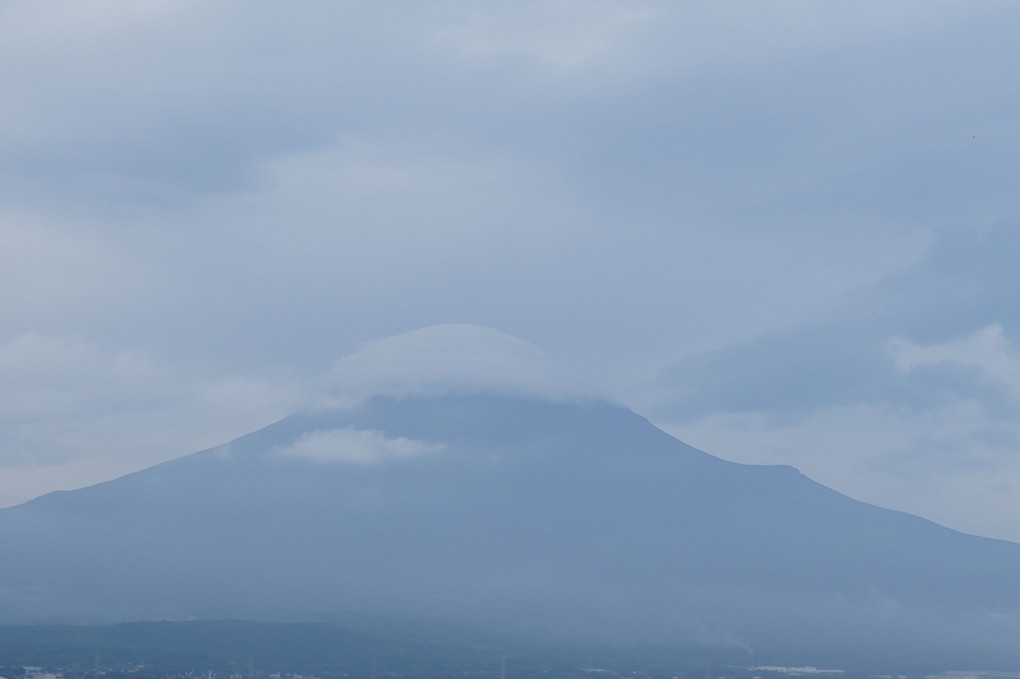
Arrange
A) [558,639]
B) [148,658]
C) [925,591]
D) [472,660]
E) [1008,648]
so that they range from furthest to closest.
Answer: [925,591]
[1008,648]
[558,639]
[472,660]
[148,658]

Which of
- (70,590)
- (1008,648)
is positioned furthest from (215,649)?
(1008,648)

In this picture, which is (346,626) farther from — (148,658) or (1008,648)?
(1008,648)

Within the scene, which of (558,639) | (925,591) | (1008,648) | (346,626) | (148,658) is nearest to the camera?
(148,658)

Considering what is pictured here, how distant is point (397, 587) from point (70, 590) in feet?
80.1

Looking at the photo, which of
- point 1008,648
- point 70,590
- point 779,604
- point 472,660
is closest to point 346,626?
point 472,660

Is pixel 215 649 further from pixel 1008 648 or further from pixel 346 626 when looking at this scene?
pixel 1008 648

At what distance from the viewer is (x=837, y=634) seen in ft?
366

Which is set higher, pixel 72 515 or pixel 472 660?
pixel 72 515

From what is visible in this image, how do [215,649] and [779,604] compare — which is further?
[779,604]

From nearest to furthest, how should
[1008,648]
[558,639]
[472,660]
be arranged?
[472,660], [558,639], [1008,648]

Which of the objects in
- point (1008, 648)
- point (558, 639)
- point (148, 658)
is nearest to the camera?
point (148, 658)

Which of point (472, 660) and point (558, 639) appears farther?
point (558, 639)

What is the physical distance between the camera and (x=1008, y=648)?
111m

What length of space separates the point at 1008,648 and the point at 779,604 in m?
17.7
